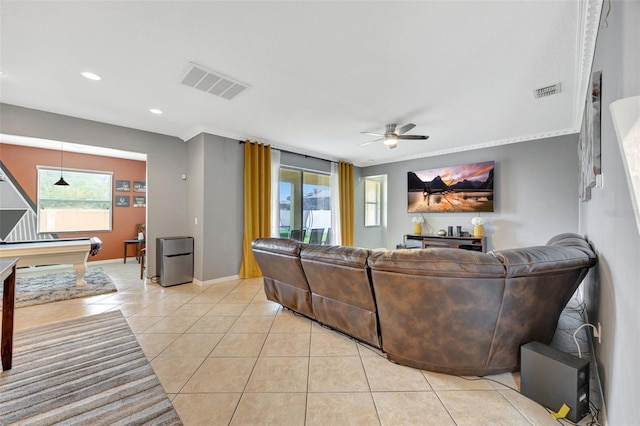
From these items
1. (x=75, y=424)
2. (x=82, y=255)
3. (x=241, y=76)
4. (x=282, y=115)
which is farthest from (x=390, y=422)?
(x=82, y=255)

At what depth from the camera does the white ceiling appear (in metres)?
1.80

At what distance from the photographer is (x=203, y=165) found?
4285 millimetres

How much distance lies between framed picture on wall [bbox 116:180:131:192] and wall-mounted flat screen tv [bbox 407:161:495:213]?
6997 mm

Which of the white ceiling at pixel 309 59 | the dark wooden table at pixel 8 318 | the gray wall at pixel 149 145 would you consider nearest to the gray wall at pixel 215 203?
the gray wall at pixel 149 145

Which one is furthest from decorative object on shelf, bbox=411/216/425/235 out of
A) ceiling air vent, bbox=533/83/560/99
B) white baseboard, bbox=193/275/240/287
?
white baseboard, bbox=193/275/240/287

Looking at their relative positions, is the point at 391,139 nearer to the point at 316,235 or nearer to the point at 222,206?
the point at 222,206

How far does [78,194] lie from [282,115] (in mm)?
5473

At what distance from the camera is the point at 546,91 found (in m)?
2.89

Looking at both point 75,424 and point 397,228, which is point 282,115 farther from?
point 397,228

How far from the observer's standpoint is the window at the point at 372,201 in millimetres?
7566

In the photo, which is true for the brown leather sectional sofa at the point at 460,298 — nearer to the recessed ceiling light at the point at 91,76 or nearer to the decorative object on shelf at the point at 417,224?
the recessed ceiling light at the point at 91,76

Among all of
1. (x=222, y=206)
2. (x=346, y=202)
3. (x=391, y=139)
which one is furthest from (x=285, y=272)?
(x=346, y=202)

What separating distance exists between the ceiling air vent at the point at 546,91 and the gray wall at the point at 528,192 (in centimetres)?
196

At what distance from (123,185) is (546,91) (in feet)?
27.1
